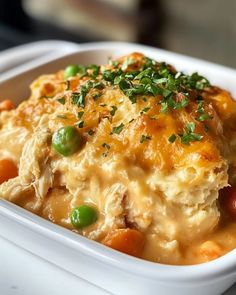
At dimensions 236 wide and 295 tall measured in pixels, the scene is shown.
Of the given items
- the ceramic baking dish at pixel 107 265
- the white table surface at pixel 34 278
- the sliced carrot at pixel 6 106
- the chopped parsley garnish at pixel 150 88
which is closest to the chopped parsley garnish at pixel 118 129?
the chopped parsley garnish at pixel 150 88

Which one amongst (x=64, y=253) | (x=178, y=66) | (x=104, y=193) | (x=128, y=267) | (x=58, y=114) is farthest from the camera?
(x=178, y=66)

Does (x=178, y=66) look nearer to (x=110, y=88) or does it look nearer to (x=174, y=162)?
(x=110, y=88)

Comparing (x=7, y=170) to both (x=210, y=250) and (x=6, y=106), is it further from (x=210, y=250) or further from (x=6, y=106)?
(x=210, y=250)

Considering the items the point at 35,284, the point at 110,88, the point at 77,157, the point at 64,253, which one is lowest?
the point at 35,284

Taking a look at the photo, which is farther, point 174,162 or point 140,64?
point 140,64

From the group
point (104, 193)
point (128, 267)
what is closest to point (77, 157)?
point (104, 193)

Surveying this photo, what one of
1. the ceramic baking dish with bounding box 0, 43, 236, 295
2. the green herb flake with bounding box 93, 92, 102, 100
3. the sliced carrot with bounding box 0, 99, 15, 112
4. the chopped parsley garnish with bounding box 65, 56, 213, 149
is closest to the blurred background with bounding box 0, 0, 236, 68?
the sliced carrot with bounding box 0, 99, 15, 112

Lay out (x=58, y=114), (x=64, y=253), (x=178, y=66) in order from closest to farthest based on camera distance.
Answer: (x=64, y=253), (x=58, y=114), (x=178, y=66)
